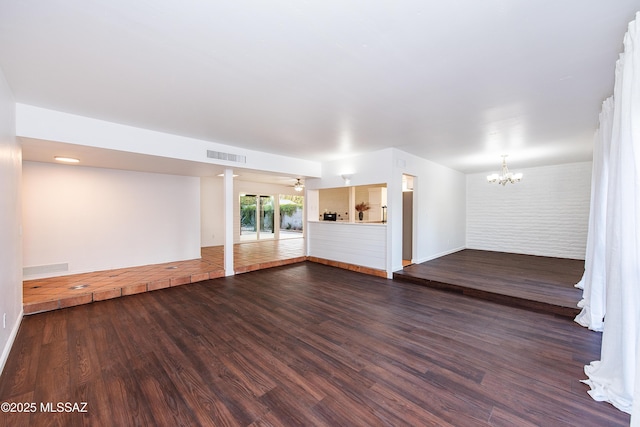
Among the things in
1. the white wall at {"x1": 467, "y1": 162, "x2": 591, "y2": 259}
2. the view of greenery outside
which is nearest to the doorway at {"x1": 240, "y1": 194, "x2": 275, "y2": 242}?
the view of greenery outside

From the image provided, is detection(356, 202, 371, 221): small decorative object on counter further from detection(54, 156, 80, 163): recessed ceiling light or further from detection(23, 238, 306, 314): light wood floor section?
detection(54, 156, 80, 163): recessed ceiling light

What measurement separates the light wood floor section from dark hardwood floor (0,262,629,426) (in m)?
0.23

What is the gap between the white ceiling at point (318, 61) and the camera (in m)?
1.63

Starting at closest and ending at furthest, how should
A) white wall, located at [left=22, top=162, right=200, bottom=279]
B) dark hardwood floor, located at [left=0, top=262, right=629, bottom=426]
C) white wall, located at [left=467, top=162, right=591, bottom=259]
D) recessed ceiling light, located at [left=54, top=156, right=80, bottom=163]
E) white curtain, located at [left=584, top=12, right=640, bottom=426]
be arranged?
white curtain, located at [left=584, top=12, right=640, bottom=426] < dark hardwood floor, located at [left=0, top=262, right=629, bottom=426] < recessed ceiling light, located at [left=54, top=156, right=80, bottom=163] < white wall, located at [left=22, top=162, right=200, bottom=279] < white wall, located at [left=467, top=162, right=591, bottom=259]

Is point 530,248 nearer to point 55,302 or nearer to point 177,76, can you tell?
point 177,76

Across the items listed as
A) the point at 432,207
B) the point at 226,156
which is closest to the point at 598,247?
the point at 432,207

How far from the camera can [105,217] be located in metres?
5.31

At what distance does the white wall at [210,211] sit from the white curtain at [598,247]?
8.70 meters

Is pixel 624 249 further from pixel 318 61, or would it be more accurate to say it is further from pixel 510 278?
pixel 510 278

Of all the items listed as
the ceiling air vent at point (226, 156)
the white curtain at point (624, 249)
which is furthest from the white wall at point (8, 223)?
the white curtain at point (624, 249)

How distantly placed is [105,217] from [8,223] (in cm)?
302

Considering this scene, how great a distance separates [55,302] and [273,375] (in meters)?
3.73

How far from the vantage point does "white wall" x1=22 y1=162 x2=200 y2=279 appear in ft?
15.1

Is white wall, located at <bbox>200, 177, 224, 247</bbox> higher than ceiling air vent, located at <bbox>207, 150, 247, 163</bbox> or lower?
lower
